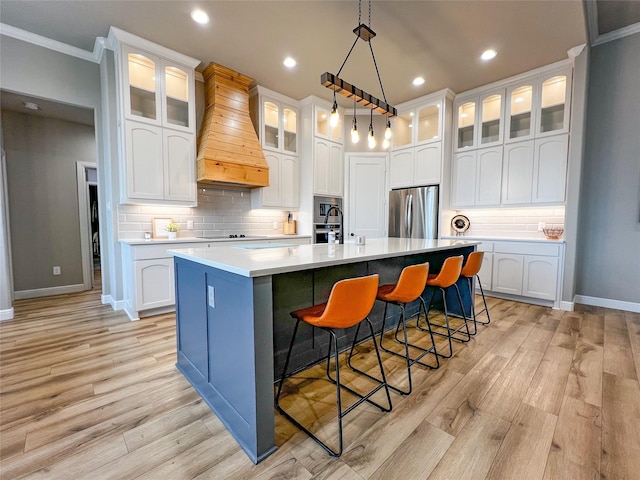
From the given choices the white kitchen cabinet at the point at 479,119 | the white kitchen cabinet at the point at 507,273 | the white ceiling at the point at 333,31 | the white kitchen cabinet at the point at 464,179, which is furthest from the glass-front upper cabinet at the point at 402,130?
the white kitchen cabinet at the point at 507,273

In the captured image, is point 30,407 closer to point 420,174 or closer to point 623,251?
point 420,174

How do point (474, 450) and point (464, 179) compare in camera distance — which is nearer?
point (474, 450)

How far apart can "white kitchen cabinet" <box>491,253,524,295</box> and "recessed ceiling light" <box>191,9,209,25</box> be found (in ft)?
14.8

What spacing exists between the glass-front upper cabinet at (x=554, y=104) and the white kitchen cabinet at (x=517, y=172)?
0.26m

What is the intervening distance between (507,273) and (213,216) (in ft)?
14.1

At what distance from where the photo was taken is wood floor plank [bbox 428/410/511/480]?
4.15ft

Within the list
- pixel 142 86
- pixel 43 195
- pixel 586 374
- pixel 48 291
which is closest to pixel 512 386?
pixel 586 374

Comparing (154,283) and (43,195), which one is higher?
(43,195)

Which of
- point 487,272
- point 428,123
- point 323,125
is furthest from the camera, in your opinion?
point 323,125

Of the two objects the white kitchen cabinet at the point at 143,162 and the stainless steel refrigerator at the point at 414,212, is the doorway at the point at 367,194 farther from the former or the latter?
the white kitchen cabinet at the point at 143,162

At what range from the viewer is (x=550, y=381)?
1.99 meters

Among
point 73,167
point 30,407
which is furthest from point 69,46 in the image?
point 30,407

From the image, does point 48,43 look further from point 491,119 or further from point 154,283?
point 491,119

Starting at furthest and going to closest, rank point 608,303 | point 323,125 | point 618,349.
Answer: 1. point 323,125
2. point 608,303
3. point 618,349
